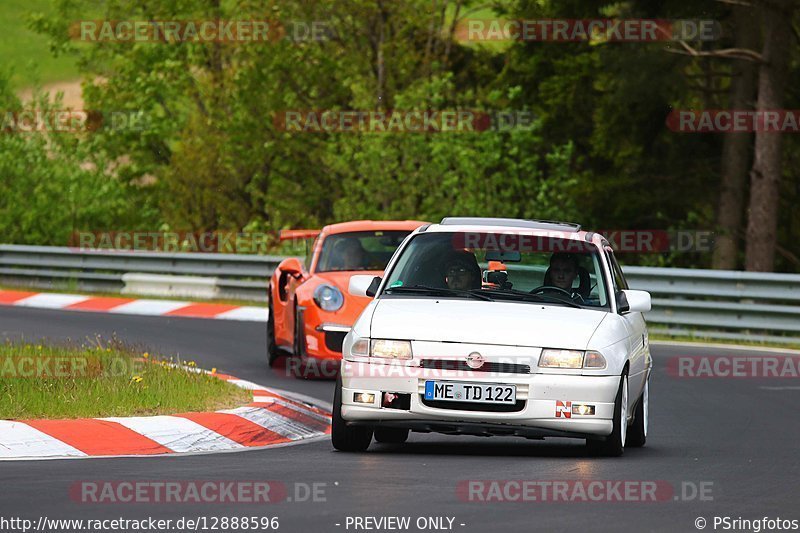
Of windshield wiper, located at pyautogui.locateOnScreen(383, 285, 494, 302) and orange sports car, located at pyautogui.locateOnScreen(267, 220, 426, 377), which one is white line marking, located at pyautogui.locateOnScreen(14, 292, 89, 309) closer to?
orange sports car, located at pyautogui.locateOnScreen(267, 220, 426, 377)

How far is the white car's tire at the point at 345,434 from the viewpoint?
10.6 m

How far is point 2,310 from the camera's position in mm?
25562

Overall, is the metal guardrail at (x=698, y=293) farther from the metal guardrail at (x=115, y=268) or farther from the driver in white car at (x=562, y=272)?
the driver in white car at (x=562, y=272)

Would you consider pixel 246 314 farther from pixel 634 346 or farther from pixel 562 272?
pixel 634 346

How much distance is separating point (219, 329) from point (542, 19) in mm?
19981

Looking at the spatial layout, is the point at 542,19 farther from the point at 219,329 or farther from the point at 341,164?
the point at 219,329

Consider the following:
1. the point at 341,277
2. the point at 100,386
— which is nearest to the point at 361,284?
the point at 100,386

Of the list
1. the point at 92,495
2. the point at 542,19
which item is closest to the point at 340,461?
the point at 92,495

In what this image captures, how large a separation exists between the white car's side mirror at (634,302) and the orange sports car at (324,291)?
4982 mm

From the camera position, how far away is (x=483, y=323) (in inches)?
411

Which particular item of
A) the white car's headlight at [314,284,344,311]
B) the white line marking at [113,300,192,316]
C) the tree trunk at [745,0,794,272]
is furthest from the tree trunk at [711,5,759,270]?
the white car's headlight at [314,284,344,311]

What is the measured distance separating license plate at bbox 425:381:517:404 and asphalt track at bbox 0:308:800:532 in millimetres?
363

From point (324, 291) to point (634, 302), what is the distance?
543 cm

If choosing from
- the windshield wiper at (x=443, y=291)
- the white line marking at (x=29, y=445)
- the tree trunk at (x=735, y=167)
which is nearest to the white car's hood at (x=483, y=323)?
the windshield wiper at (x=443, y=291)
